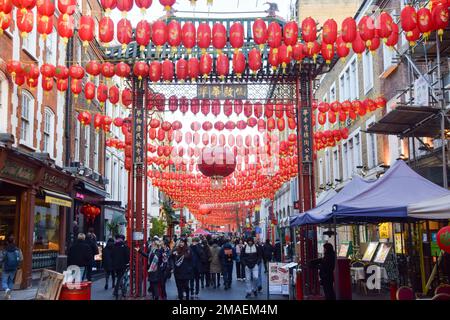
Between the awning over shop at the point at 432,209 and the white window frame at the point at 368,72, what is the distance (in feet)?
48.5

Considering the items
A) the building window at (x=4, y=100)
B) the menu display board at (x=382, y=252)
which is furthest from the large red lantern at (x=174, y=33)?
the menu display board at (x=382, y=252)

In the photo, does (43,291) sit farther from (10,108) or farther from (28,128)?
(28,128)

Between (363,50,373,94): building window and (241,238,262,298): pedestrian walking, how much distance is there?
10856 mm

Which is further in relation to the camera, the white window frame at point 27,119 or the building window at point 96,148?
the building window at point 96,148

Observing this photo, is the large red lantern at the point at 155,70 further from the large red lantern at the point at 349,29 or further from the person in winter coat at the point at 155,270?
the large red lantern at the point at 349,29

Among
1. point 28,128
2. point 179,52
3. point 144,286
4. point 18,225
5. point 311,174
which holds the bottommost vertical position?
point 144,286

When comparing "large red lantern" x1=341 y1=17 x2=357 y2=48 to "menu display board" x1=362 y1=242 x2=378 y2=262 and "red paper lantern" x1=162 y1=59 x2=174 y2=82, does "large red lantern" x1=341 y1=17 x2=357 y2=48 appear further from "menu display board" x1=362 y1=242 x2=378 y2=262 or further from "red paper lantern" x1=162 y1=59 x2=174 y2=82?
"menu display board" x1=362 y1=242 x2=378 y2=262

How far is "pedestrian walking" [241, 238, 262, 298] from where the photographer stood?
56.6ft

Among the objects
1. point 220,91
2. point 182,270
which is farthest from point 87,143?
point 182,270

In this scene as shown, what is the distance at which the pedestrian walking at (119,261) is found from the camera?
16609 mm

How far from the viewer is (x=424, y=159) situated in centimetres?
1819

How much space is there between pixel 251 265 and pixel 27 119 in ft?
31.1

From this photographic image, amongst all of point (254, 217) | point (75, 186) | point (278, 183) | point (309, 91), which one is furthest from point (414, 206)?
point (254, 217)

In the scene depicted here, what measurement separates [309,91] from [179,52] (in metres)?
4.42
